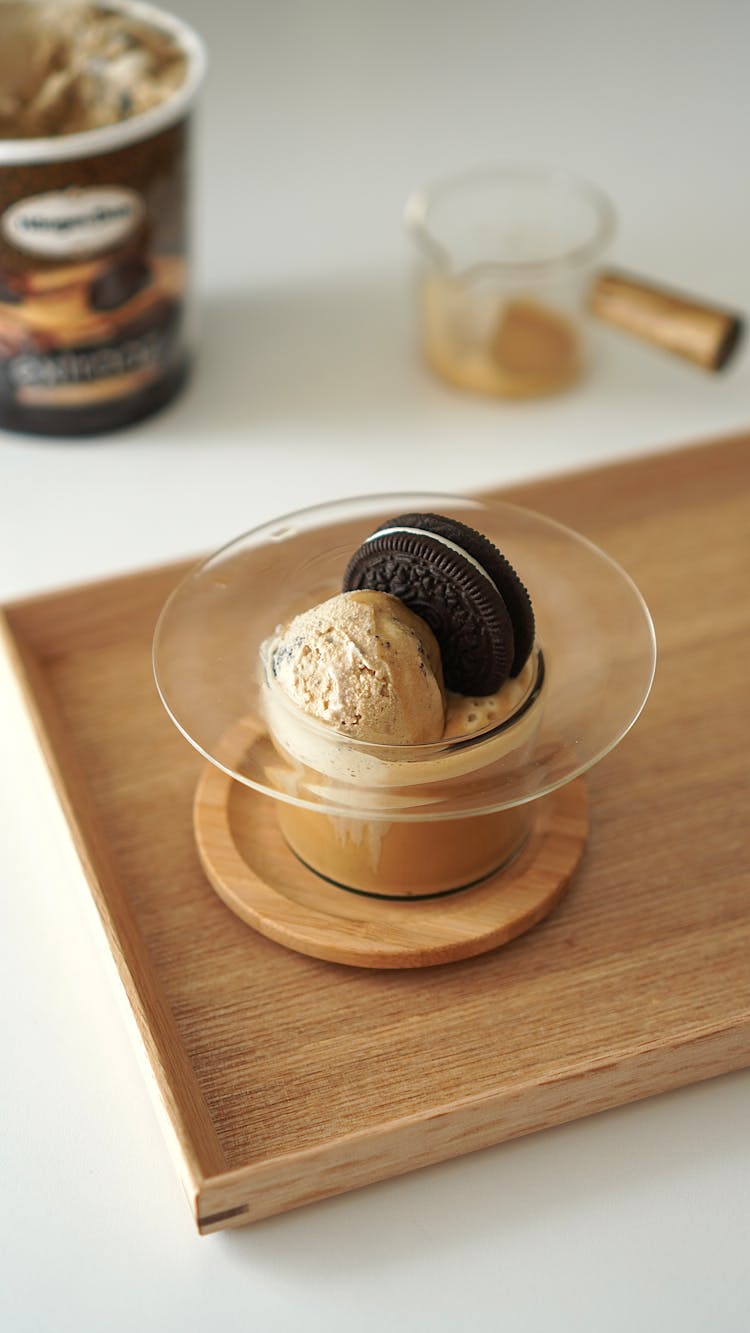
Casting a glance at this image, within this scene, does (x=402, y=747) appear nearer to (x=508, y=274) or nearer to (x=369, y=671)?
(x=369, y=671)

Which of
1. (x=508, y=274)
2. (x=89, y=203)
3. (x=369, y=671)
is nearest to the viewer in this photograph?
(x=369, y=671)

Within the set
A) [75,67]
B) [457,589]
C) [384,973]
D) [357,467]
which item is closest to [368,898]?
[384,973]

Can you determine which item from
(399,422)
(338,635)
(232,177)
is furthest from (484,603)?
(232,177)

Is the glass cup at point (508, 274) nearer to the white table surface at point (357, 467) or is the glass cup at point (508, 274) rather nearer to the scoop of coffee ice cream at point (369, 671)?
the white table surface at point (357, 467)

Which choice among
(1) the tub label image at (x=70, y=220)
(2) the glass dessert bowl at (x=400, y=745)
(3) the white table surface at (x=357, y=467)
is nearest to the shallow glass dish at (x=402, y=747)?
(2) the glass dessert bowl at (x=400, y=745)

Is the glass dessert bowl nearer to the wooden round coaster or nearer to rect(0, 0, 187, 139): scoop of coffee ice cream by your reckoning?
the wooden round coaster

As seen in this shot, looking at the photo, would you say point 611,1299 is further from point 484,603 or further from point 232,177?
point 232,177
